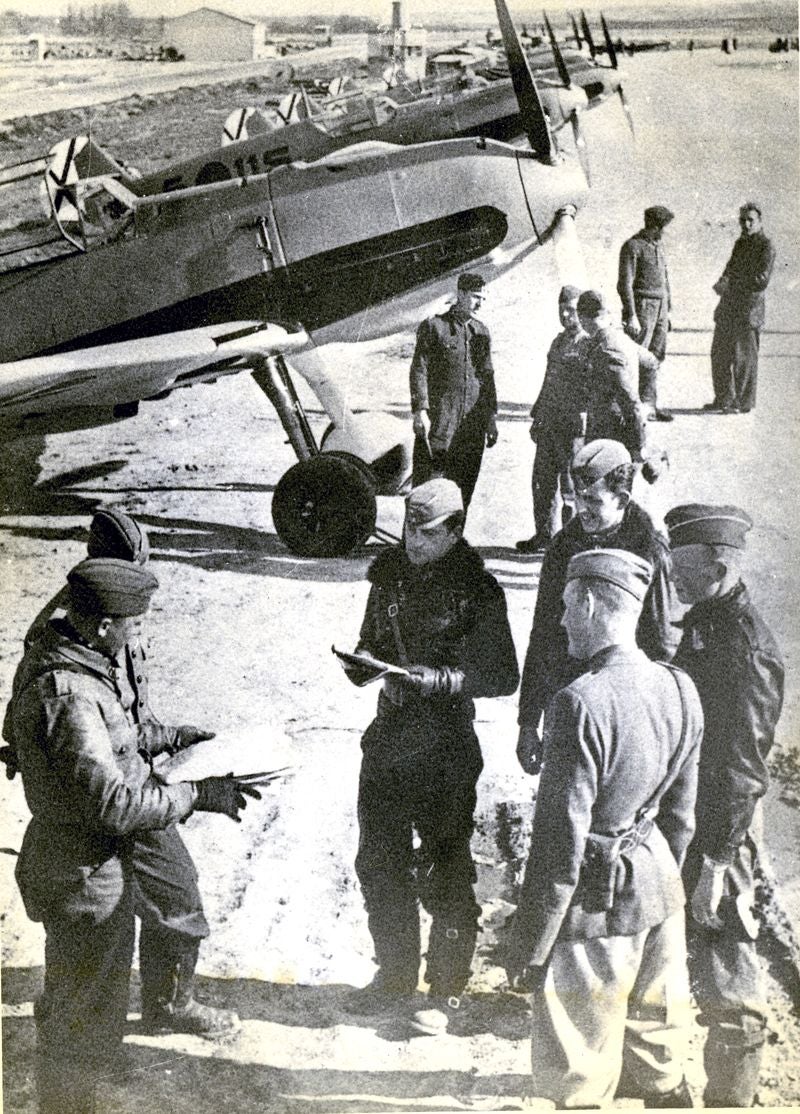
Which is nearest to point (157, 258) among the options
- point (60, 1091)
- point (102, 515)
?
point (102, 515)

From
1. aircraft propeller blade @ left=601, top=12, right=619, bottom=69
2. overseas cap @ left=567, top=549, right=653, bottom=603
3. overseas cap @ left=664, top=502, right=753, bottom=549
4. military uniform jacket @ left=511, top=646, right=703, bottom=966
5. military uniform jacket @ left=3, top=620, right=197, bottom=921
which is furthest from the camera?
aircraft propeller blade @ left=601, top=12, right=619, bottom=69

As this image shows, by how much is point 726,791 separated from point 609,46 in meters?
1.98

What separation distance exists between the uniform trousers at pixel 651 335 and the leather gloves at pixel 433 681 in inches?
39.1

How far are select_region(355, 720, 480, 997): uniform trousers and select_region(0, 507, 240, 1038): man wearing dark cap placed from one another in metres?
0.42

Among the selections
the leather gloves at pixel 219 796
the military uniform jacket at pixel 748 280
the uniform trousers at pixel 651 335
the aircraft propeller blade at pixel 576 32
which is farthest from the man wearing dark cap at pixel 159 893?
the aircraft propeller blade at pixel 576 32

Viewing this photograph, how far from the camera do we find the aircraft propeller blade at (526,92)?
8.62 feet

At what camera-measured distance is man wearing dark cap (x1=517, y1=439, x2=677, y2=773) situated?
2.41 m

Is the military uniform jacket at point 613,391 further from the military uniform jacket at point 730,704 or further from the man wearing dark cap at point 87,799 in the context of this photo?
the man wearing dark cap at point 87,799

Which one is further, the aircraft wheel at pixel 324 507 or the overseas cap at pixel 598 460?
the aircraft wheel at pixel 324 507

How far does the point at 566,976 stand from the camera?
2254 mm

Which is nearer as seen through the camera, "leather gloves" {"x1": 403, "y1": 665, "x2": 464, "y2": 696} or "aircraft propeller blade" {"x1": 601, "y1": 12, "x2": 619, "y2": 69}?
"leather gloves" {"x1": 403, "y1": 665, "x2": 464, "y2": 696}

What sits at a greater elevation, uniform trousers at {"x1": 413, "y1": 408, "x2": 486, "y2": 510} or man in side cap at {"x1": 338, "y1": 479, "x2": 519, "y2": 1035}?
uniform trousers at {"x1": 413, "y1": 408, "x2": 486, "y2": 510}

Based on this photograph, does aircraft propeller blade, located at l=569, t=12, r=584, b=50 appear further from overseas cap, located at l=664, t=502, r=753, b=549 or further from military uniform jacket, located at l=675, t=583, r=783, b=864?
military uniform jacket, located at l=675, t=583, r=783, b=864

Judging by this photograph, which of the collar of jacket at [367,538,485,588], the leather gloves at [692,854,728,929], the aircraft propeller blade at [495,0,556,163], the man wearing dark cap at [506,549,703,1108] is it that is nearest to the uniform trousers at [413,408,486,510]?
the collar of jacket at [367,538,485,588]
